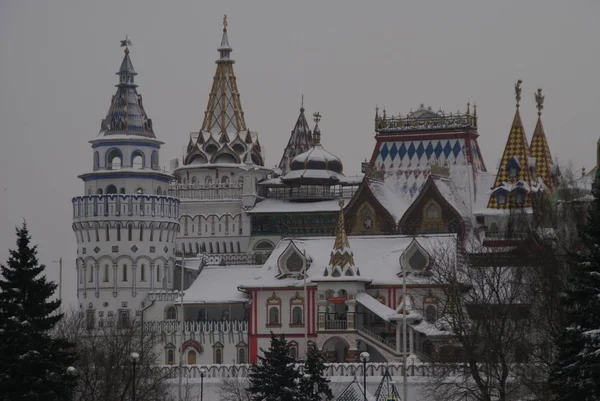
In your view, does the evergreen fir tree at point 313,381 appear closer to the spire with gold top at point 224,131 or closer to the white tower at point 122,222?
the white tower at point 122,222

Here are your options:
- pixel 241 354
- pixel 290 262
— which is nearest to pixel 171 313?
pixel 241 354

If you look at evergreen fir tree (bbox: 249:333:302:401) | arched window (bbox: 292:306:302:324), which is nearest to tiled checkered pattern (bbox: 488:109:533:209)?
arched window (bbox: 292:306:302:324)

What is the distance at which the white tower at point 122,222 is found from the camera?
11469 centimetres

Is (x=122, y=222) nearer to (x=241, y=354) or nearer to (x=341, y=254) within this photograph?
(x=241, y=354)

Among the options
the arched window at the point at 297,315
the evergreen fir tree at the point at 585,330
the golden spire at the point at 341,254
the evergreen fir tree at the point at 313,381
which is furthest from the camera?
the arched window at the point at 297,315

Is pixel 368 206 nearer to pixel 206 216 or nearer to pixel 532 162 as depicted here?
pixel 532 162

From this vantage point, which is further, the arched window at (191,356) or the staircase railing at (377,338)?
the arched window at (191,356)

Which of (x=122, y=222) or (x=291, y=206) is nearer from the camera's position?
(x=122, y=222)

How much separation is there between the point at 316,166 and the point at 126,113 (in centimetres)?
1572

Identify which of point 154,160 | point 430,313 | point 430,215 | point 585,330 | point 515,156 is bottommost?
point 585,330

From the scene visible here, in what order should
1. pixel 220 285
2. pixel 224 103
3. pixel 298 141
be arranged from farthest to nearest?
pixel 298 141, pixel 224 103, pixel 220 285

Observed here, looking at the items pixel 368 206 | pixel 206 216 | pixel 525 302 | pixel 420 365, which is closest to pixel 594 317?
pixel 525 302

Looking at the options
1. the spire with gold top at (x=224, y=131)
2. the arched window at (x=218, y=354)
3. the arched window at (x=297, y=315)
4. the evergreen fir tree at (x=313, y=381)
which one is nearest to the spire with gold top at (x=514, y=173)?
the arched window at (x=297, y=315)

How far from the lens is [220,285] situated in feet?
361
